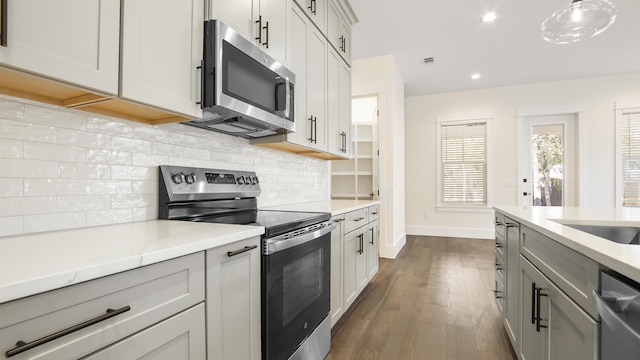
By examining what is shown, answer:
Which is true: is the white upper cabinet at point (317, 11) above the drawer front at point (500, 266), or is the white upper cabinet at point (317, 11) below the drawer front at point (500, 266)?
above

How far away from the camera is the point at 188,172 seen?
1.55 meters

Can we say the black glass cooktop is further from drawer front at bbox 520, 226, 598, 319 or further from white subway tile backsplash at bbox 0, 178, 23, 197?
drawer front at bbox 520, 226, 598, 319

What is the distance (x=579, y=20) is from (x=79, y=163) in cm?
292

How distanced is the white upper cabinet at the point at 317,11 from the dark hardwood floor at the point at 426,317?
2388 mm

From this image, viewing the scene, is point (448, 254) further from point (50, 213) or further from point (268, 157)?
point (50, 213)

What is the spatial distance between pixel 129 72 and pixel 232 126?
2.33ft

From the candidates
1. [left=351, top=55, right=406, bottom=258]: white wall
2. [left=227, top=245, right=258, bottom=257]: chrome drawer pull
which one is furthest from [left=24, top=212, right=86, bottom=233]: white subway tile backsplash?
[left=351, top=55, right=406, bottom=258]: white wall

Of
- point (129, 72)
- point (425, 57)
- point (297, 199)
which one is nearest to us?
point (129, 72)

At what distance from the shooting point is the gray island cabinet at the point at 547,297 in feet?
2.95

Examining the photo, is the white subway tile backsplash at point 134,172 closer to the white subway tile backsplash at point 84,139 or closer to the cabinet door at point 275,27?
the white subway tile backsplash at point 84,139

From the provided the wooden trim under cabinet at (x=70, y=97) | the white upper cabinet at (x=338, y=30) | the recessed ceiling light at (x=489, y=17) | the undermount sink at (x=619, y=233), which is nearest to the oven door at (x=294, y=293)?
the wooden trim under cabinet at (x=70, y=97)

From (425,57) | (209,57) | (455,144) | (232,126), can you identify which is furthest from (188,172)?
(455,144)

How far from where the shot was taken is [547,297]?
1.22 m

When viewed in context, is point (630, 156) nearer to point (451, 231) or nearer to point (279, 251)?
point (451, 231)
